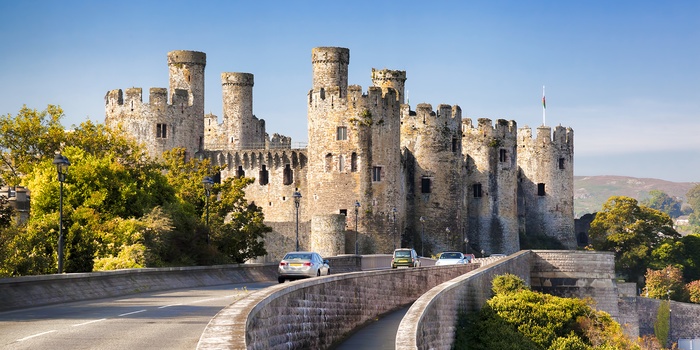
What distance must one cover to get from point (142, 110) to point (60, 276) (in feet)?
189

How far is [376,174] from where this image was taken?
83.2 meters

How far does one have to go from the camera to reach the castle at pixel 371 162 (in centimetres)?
8269

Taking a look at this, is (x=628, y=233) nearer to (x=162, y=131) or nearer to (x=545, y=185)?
(x=545, y=185)

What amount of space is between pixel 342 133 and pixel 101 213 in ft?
117

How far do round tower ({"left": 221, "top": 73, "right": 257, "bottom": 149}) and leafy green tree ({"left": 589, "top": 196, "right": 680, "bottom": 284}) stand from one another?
35.9m

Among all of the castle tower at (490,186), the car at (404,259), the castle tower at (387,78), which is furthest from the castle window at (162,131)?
the car at (404,259)

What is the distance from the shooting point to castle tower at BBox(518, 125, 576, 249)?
112 metres

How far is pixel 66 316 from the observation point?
2417cm

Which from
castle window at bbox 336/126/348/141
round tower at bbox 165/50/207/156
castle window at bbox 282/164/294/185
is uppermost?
round tower at bbox 165/50/207/156

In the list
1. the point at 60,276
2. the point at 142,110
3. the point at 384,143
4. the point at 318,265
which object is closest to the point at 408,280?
the point at 318,265

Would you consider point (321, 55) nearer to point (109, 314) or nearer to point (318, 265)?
point (318, 265)

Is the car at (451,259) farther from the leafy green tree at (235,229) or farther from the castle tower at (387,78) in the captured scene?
the castle tower at (387,78)

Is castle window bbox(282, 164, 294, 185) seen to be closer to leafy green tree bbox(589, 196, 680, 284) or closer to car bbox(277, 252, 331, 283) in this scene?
leafy green tree bbox(589, 196, 680, 284)

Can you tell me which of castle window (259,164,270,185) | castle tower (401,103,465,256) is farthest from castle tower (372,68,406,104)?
castle window (259,164,270,185)
